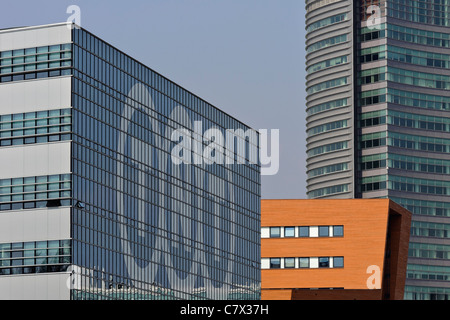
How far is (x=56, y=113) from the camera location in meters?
116

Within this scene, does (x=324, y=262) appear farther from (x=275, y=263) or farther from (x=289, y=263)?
(x=275, y=263)

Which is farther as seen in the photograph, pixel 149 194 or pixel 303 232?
pixel 303 232

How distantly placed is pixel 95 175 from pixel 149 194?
58.7 ft

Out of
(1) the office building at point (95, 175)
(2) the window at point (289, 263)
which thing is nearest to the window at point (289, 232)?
(2) the window at point (289, 263)

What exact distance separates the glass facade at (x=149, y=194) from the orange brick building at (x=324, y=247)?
15.6ft

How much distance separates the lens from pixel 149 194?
138375 millimetres

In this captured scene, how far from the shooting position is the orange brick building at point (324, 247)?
167000mm

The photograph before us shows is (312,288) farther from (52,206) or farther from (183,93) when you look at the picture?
(52,206)

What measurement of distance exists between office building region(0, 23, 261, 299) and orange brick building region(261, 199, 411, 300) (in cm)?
1621

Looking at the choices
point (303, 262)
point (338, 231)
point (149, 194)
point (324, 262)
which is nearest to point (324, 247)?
point (324, 262)

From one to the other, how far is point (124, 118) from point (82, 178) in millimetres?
15359

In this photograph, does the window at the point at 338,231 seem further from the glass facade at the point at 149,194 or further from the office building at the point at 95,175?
the office building at the point at 95,175
